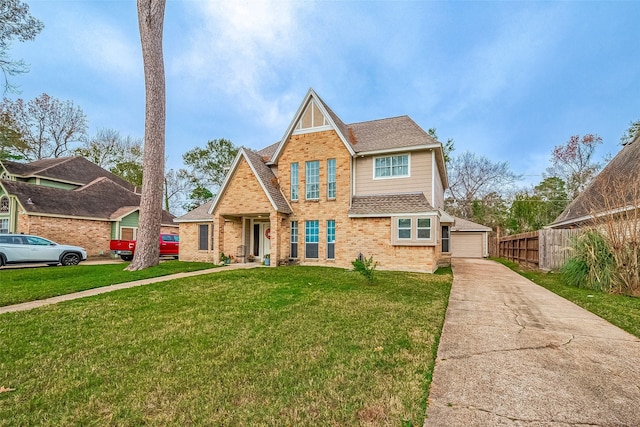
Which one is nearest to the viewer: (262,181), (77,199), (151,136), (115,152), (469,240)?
(151,136)

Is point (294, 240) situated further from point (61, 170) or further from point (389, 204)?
point (61, 170)

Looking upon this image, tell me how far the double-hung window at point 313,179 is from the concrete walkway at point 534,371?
377 inches

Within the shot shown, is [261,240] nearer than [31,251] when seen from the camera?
No

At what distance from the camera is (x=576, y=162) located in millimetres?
28688

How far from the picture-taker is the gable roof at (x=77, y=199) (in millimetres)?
17734

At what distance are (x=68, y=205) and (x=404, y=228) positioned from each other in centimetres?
2247

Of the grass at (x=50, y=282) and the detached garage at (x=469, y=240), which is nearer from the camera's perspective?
the grass at (x=50, y=282)

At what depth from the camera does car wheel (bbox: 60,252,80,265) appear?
14617 mm

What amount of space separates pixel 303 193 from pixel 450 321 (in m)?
10.4

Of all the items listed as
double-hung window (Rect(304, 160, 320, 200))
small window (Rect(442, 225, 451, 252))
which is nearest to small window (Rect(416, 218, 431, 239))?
double-hung window (Rect(304, 160, 320, 200))

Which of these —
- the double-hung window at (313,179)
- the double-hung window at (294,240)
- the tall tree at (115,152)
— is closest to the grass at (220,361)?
the double-hung window at (294,240)

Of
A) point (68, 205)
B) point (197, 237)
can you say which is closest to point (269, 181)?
point (197, 237)

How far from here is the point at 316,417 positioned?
2410mm

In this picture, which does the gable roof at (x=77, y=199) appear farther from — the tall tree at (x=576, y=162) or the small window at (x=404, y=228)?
the tall tree at (x=576, y=162)
